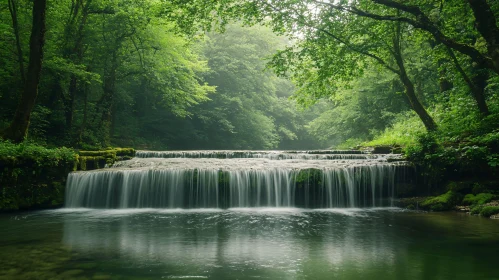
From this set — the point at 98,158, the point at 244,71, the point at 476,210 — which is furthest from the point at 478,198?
the point at 244,71

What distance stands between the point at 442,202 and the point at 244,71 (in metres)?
23.5

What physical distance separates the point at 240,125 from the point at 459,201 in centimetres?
2302

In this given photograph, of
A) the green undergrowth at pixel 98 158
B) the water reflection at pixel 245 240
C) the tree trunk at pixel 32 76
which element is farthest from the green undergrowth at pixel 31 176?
the water reflection at pixel 245 240

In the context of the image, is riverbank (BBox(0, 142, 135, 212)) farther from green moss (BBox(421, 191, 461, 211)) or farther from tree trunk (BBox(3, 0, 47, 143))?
green moss (BBox(421, 191, 461, 211))

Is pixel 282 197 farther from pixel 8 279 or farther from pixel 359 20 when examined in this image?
pixel 8 279

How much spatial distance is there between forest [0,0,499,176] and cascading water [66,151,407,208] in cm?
210

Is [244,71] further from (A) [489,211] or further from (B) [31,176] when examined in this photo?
(A) [489,211]

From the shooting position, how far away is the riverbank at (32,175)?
939 cm

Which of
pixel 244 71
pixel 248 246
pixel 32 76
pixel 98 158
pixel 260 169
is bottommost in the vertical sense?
pixel 248 246

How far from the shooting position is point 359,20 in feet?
38.3

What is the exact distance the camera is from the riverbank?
370 inches

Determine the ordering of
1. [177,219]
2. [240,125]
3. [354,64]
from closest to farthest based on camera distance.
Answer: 1. [177,219]
2. [354,64]
3. [240,125]

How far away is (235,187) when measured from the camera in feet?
36.9

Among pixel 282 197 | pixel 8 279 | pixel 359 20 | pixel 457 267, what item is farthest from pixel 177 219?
pixel 359 20
